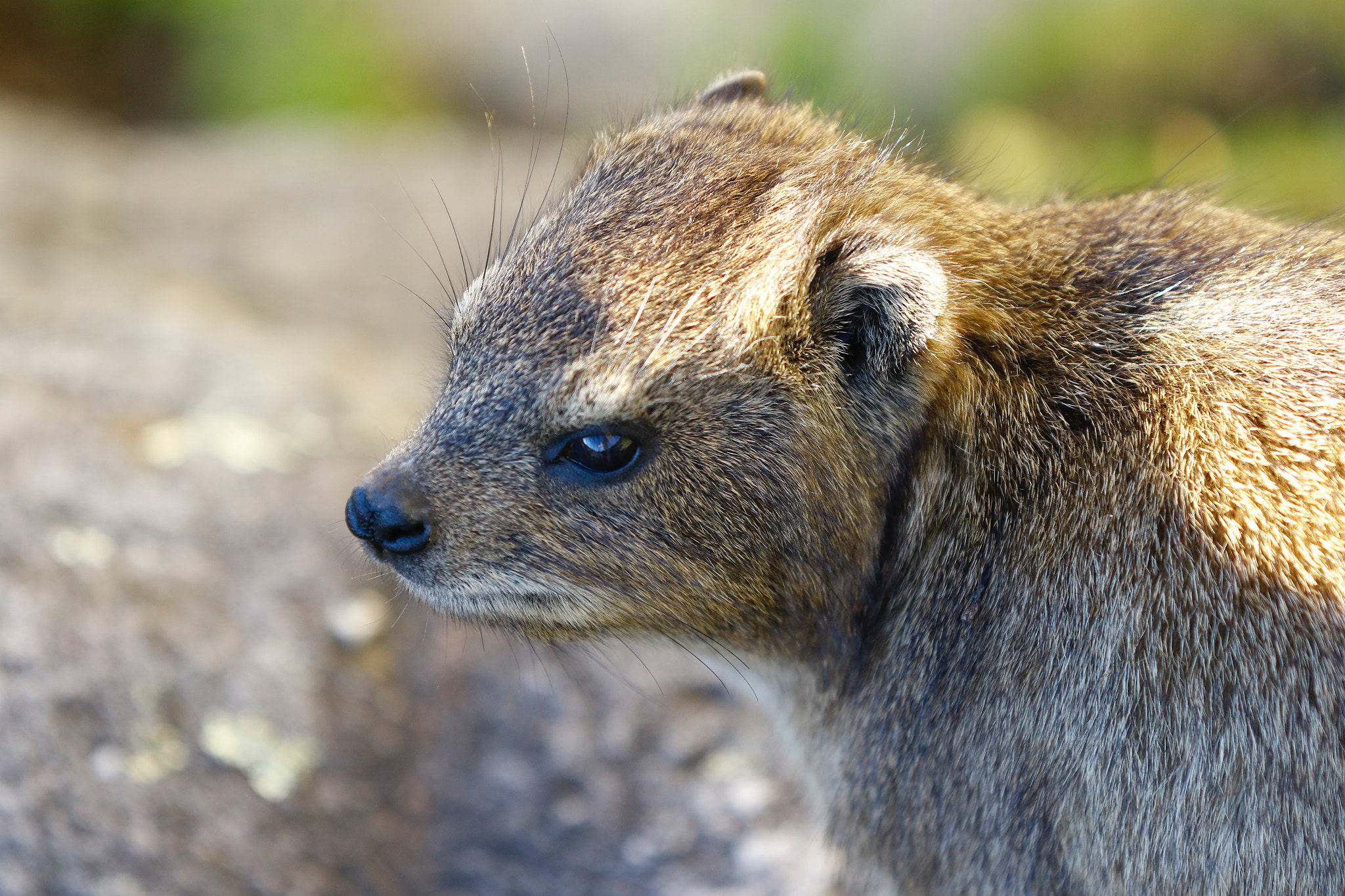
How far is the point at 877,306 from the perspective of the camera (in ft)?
10.5

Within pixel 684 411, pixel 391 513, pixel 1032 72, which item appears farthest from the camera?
pixel 1032 72

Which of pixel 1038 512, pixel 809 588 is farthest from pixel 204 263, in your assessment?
pixel 1038 512

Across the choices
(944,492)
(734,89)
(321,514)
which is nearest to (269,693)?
(321,514)

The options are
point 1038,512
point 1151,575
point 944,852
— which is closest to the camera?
point 1151,575

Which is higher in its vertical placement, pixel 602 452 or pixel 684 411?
pixel 684 411

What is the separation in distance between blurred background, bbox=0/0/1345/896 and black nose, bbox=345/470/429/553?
48.5 inches

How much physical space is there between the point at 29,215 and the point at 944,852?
728cm

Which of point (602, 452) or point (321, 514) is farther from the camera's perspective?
point (321, 514)

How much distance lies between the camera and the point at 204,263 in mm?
7727

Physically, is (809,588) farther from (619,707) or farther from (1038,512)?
(619,707)

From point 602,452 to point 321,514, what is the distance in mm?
2414

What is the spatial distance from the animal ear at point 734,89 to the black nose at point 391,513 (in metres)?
1.94

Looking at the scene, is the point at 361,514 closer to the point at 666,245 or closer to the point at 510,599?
the point at 510,599

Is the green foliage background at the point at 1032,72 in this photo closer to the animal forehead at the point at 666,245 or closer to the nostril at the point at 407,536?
the animal forehead at the point at 666,245
